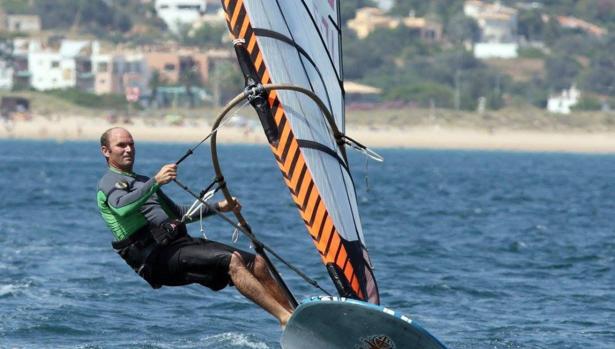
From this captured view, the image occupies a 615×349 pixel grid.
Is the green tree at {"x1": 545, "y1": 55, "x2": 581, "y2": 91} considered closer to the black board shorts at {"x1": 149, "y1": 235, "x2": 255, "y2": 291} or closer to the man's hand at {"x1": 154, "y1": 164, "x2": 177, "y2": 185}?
the black board shorts at {"x1": 149, "y1": 235, "x2": 255, "y2": 291}

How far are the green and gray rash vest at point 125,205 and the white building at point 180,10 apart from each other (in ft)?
530

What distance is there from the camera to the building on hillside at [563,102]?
395 ft

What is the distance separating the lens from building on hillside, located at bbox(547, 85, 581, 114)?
120494 mm

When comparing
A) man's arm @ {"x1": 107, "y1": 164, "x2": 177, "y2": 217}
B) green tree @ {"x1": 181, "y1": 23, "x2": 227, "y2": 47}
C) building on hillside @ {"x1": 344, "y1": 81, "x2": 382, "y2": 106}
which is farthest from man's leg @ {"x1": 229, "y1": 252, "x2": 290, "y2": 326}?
green tree @ {"x1": 181, "y1": 23, "x2": 227, "y2": 47}

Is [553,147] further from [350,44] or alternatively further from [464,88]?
[350,44]

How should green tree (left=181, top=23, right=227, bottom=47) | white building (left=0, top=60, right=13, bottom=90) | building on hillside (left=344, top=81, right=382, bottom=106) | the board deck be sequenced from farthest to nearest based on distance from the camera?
green tree (left=181, top=23, right=227, bottom=47) < white building (left=0, top=60, right=13, bottom=90) < building on hillside (left=344, top=81, right=382, bottom=106) < the board deck

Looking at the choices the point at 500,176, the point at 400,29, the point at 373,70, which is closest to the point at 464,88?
the point at 373,70

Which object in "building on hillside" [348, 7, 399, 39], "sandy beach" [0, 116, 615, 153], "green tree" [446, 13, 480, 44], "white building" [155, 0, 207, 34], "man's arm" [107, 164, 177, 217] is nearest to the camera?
"man's arm" [107, 164, 177, 217]

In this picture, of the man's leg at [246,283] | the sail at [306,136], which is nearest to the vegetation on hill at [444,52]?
the sail at [306,136]

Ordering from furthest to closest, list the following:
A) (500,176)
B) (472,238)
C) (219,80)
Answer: (219,80) → (500,176) → (472,238)

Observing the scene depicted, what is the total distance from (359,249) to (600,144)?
103 metres

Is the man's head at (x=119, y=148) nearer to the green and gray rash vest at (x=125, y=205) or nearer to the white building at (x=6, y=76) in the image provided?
the green and gray rash vest at (x=125, y=205)

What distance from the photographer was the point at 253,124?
372ft

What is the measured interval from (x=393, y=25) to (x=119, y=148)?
158111 millimetres
